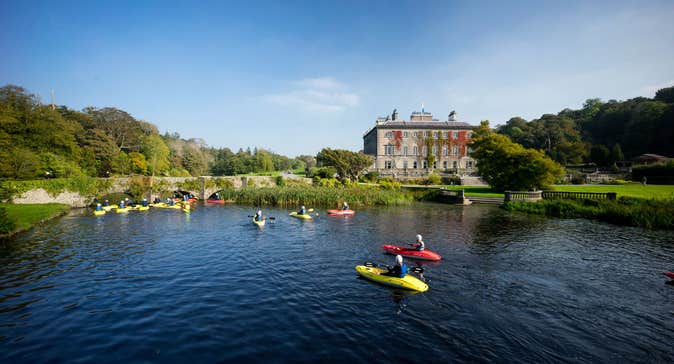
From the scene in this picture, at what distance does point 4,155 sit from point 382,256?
40794mm

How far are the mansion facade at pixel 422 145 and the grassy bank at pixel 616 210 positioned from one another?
41.8 metres

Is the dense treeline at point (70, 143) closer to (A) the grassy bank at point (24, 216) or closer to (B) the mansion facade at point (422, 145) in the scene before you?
(A) the grassy bank at point (24, 216)

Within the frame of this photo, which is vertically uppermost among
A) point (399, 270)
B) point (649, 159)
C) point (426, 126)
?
point (426, 126)

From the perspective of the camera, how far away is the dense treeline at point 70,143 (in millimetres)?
37562

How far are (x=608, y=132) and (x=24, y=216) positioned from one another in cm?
12854

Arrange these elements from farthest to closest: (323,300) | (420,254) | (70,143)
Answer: (70,143) → (420,254) → (323,300)

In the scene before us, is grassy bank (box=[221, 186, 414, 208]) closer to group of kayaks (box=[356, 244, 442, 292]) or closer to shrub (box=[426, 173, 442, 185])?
shrub (box=[426, 173, 442, 185])

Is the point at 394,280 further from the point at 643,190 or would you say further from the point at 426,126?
the point at 426,126

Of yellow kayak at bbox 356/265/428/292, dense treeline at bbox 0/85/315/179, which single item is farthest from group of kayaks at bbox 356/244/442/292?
dense treeline at bbox 0/85/315/179

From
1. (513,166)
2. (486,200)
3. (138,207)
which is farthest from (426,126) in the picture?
(138,207)

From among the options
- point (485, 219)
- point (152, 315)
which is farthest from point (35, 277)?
point (485, 219)

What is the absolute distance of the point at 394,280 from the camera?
45.1ft

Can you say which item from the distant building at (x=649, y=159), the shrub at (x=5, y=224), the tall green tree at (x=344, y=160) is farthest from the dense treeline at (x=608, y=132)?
the shrub at (x=5, y=224)

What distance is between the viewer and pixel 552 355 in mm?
8828
